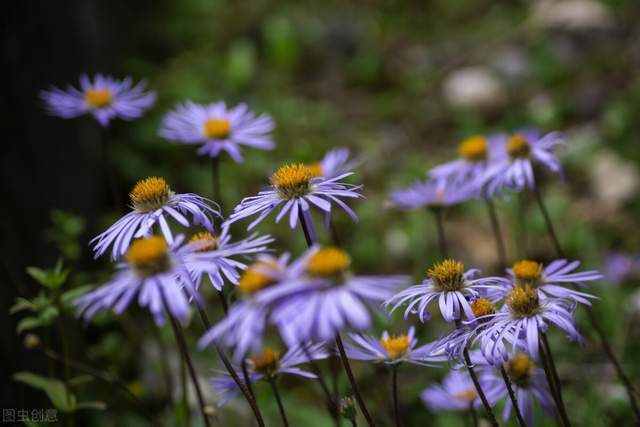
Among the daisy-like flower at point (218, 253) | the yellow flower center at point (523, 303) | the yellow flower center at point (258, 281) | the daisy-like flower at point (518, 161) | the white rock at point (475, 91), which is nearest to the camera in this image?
the yellow flower center at point (258, 281)

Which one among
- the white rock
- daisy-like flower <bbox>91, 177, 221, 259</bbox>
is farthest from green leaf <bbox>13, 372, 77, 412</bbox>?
the white rock

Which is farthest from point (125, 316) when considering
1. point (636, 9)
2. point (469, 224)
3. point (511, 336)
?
point (636, 9)

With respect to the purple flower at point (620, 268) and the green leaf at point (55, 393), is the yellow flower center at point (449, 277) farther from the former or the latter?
the purple flower at point (620, 268)

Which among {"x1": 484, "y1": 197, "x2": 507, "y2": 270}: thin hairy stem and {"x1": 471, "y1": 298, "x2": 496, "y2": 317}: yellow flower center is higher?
{"x1": 484, "y1": 197, "x2": 507, "y2": 270}: thin hairy stem

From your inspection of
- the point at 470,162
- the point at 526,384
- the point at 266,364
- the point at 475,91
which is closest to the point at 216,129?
the point at 470,162

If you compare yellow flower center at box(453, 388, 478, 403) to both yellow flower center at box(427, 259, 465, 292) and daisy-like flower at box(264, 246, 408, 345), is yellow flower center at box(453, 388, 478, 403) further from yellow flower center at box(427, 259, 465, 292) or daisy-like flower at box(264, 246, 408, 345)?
daisy-like flower at box(264, 246, 408, 345)

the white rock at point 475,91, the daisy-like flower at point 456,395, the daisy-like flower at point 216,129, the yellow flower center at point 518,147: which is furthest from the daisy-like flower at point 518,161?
the white rock at point 475,91
